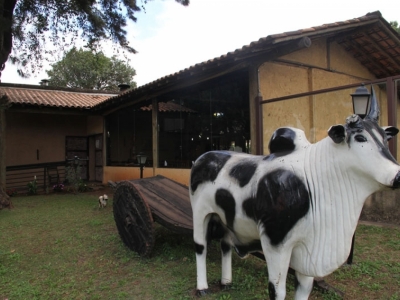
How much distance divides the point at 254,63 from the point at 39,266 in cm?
505

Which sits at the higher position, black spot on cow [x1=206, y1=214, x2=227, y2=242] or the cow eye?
the cow eye

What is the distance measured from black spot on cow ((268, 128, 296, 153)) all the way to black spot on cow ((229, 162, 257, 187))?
0.18 meters

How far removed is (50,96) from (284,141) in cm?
1341

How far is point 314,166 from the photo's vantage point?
73.4 inches

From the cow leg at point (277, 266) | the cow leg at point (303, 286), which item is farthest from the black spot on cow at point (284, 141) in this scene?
the cow leg at point (303, 286)

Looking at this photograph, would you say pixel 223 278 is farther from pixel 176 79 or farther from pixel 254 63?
pixel 176 79

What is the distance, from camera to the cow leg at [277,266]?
1896 millimetres

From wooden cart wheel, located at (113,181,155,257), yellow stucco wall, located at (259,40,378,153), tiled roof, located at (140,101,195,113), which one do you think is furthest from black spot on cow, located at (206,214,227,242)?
tiled roof, located at (140,101,195,113)

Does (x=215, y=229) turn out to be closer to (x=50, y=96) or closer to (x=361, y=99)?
(x=361, y=99)

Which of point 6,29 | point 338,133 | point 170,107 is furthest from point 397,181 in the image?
point 6,29

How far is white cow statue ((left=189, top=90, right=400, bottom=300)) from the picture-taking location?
1688 mm

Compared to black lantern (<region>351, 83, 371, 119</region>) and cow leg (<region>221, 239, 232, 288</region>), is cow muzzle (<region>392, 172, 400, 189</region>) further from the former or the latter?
black lantern (<region>351, 83, 371, 119</region>)

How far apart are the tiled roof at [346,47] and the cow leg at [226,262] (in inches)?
145

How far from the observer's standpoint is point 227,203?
7.57ft
